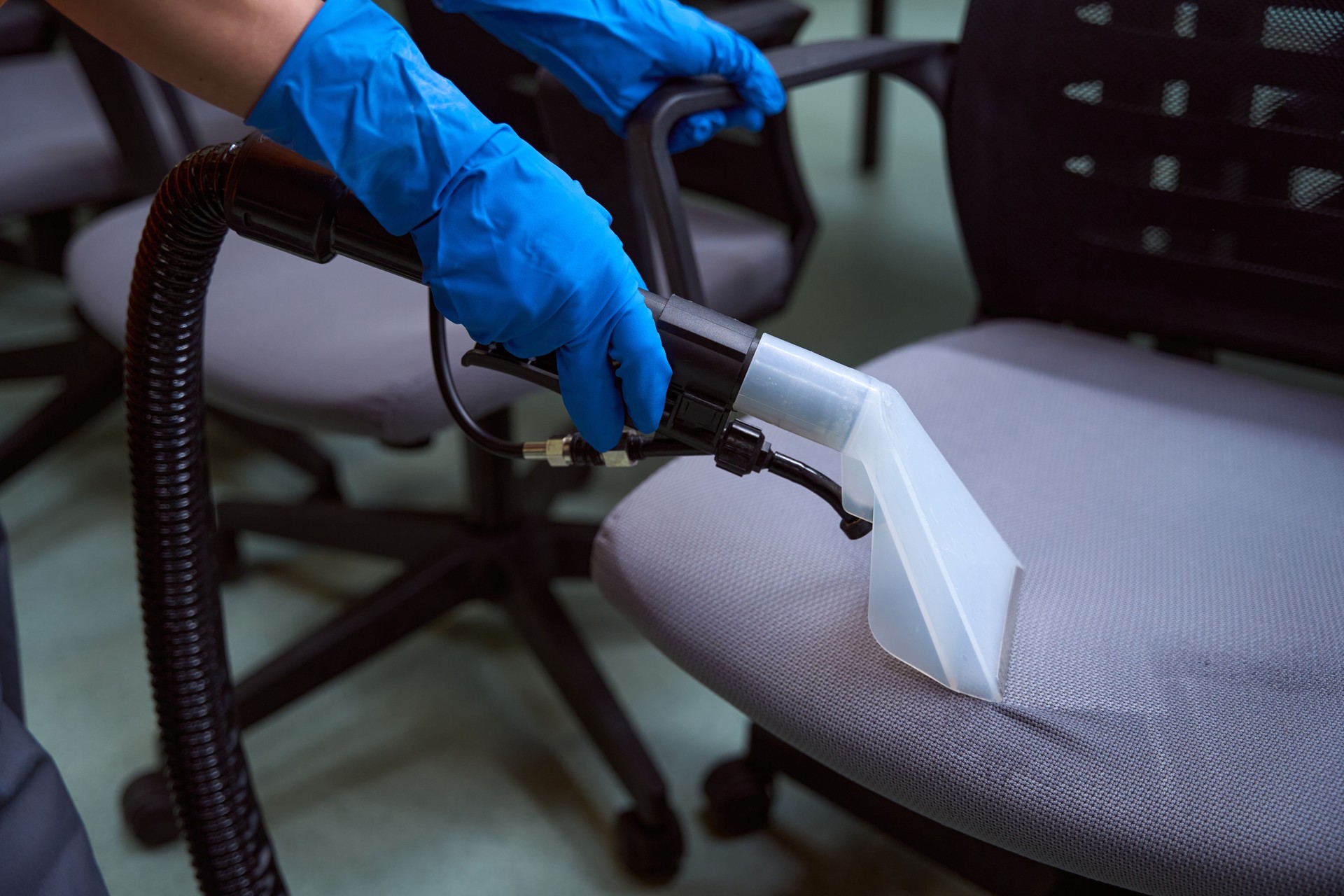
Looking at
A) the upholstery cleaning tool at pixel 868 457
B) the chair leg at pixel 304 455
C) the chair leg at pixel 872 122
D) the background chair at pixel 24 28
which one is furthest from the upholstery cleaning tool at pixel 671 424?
the chair leg at pixel 872 122

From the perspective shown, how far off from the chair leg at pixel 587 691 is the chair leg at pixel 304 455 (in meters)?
0.43

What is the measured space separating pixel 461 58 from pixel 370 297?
0.91 feet

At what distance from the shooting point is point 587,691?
1120mm

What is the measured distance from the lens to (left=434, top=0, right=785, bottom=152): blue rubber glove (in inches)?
34.2

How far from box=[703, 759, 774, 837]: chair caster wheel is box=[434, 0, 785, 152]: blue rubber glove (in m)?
0.63

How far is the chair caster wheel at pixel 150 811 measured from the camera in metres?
1.07

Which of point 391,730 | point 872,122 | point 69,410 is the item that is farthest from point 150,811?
point 872,122

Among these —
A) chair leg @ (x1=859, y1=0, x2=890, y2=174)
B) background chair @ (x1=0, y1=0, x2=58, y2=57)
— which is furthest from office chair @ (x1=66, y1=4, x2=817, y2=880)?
chair leg @ (x1=859, y1=0, x2=890, y2=174)

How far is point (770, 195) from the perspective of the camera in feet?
3.96

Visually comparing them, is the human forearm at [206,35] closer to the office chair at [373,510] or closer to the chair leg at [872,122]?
the office chair at [373,510]

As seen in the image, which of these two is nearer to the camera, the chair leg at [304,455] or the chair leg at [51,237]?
the chair leg at [304,455]

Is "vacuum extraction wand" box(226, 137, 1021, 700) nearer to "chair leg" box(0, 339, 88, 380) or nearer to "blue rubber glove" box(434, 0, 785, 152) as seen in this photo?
"blue rubber glove" box(434, 0, 785, 152)

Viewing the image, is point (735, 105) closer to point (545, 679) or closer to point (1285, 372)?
point (545, 679)

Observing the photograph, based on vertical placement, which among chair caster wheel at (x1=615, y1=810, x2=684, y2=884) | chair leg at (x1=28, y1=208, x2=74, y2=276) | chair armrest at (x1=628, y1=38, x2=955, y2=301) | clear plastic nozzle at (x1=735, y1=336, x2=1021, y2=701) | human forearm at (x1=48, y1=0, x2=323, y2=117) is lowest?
chair caster wheel at (x1=615, y1=810, x2=684, y2=884)
